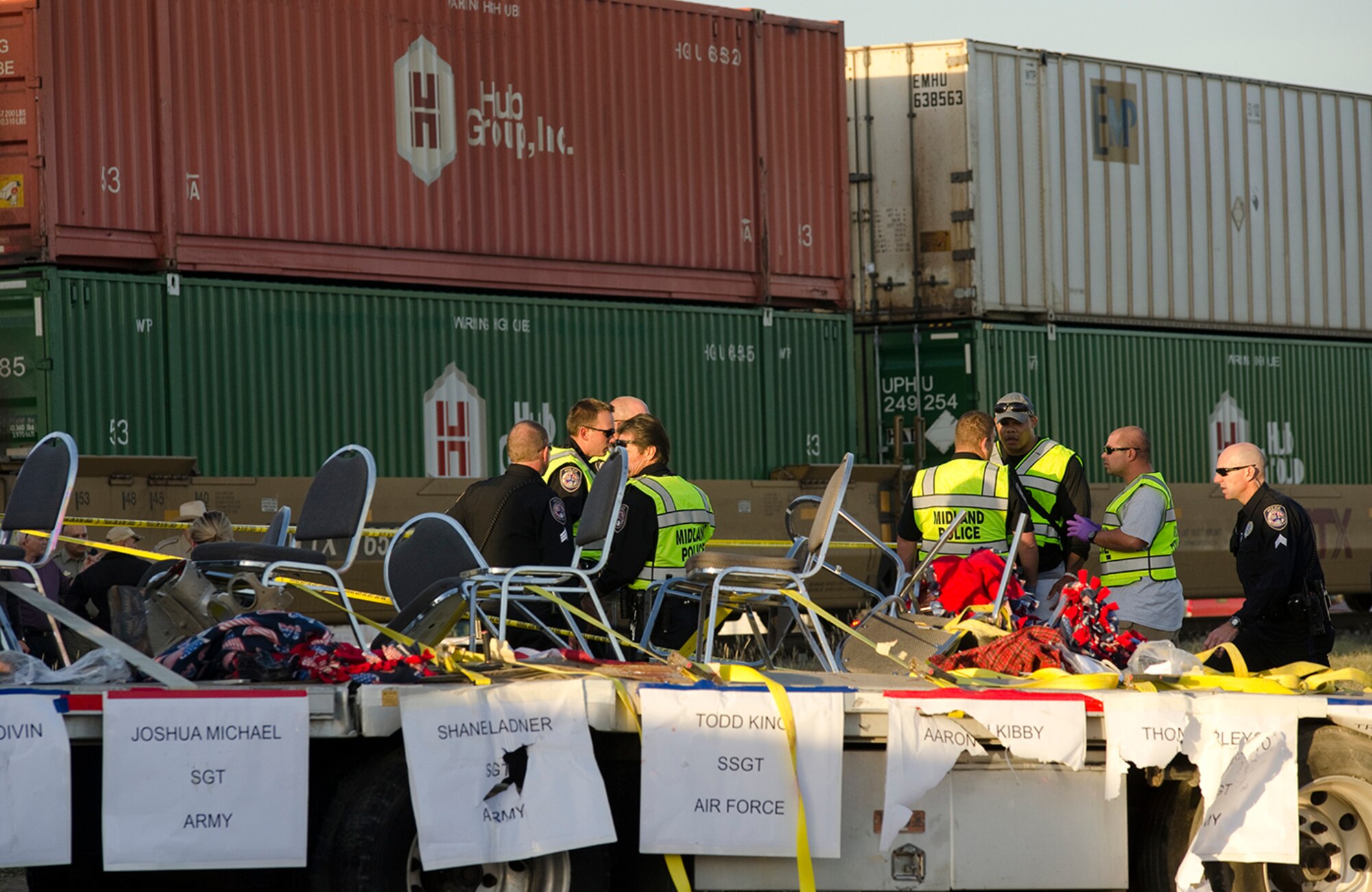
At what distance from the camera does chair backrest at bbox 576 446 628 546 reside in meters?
5.71

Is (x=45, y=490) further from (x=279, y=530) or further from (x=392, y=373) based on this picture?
(x=392, y=373)

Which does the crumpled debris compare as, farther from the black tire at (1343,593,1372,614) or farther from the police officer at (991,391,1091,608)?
the black tire at (1343,593,1372,614)

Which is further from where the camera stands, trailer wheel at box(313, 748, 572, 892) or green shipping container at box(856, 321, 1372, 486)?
green shipping container at box(856, 321, 1372, 486)

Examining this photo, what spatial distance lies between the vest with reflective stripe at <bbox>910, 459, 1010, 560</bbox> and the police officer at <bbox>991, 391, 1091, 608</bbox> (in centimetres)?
37

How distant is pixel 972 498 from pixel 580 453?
1.75m

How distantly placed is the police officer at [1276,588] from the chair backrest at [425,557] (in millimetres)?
3069

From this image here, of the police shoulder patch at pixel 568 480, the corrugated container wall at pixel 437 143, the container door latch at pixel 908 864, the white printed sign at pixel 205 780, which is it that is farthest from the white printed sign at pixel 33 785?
the corrugated container wall at pixel 437 143

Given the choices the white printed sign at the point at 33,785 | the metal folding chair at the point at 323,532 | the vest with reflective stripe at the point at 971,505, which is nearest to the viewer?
the white printed sign at the point at 33,785

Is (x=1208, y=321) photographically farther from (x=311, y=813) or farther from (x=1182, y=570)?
(x=311, y=813)

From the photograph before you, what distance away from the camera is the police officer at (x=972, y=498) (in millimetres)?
7117

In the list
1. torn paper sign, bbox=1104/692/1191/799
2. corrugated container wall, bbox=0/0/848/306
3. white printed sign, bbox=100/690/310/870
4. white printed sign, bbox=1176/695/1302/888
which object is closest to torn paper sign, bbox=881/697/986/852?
torn paper sign, bbox=1104/692/1191/799

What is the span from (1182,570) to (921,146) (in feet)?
15.7

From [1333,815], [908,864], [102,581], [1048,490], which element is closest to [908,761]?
[908,864]

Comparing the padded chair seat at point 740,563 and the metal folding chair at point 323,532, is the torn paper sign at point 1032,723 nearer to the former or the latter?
the padded chair seat at point 740,563
